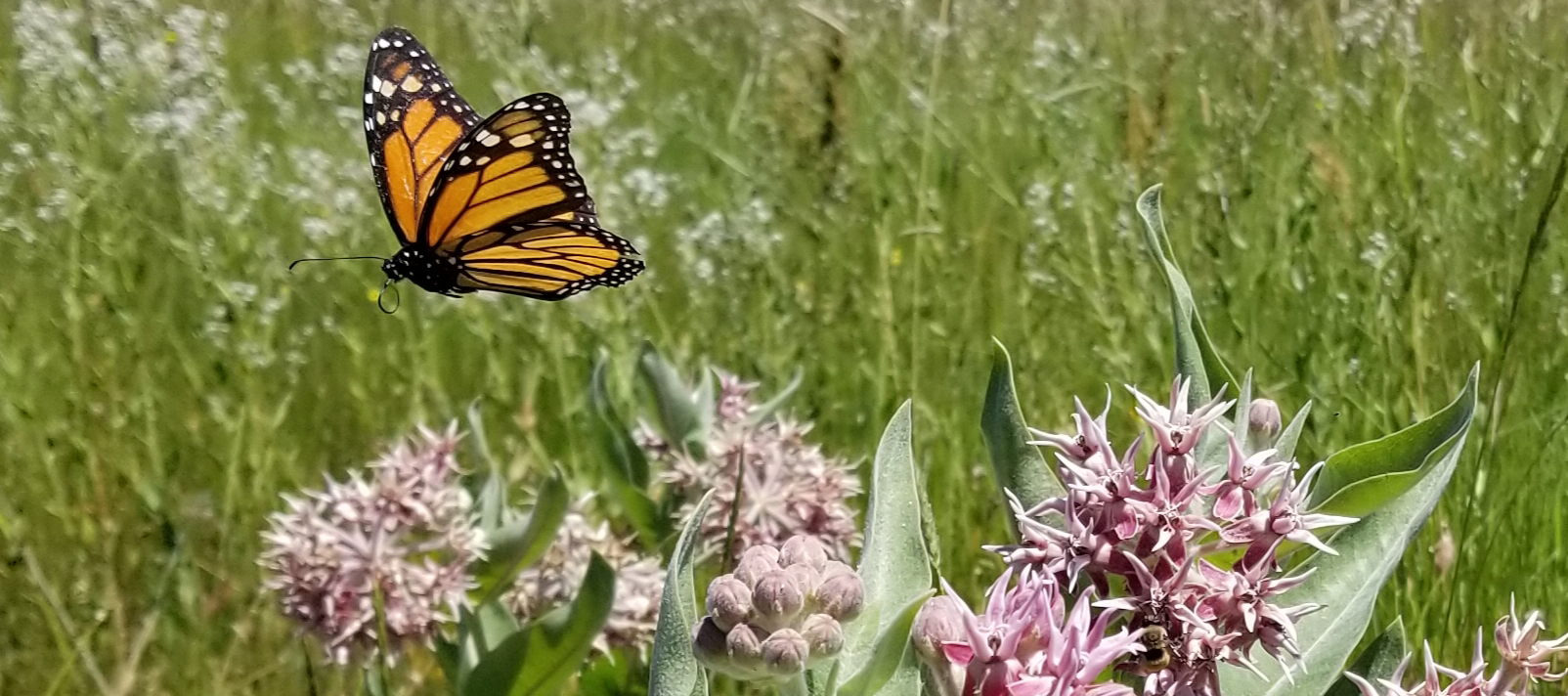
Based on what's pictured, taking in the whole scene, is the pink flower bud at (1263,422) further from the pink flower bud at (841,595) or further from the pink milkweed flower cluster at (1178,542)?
the pink flower bud at (841,595)

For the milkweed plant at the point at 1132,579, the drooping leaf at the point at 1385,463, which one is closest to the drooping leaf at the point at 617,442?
the milkweed plant at the point at 1132,579

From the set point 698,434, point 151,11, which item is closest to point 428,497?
point 698,434

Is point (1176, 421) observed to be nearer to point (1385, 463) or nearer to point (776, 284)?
point (1385, 463)

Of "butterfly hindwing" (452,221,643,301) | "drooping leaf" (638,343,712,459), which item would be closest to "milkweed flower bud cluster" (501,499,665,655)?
"drooping leaf" (638,343,712,459)

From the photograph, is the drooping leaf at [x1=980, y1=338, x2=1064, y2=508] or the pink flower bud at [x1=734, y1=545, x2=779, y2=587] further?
the drooping leaf at [x1=980, y1=338, x2=1064, y2=508]

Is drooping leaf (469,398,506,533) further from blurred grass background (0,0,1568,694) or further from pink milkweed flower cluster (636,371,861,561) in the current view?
blurred grass background (0,0,1568,694)

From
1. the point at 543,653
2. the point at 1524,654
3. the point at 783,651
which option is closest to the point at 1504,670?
the point at 1524,654
